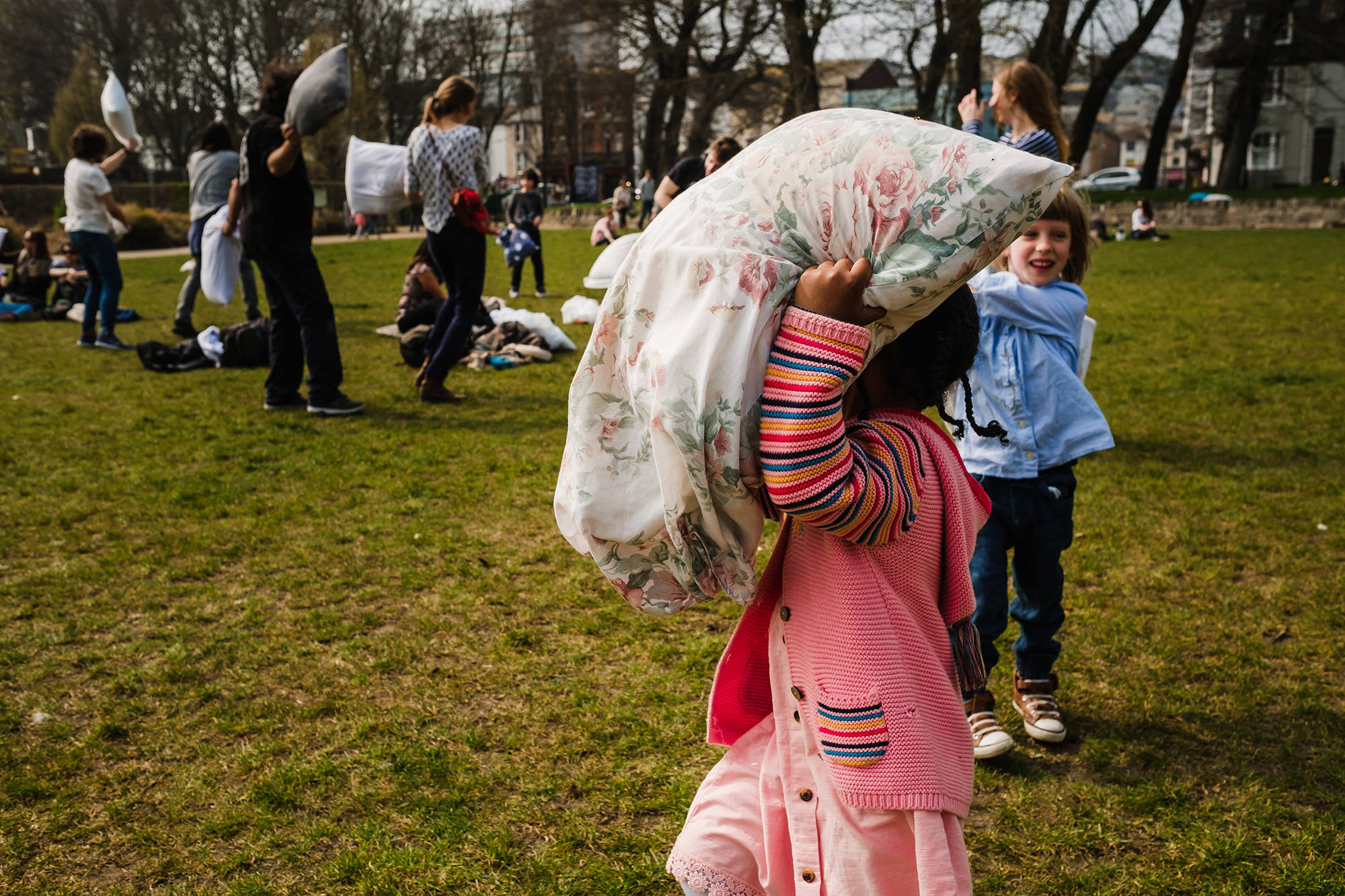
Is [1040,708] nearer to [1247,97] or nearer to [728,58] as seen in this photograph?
[728,58]

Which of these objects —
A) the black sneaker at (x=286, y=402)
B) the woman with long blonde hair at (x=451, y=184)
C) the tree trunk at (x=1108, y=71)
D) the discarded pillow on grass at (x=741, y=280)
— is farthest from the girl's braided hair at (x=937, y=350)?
the tree trunk at (x=1108, y=71)

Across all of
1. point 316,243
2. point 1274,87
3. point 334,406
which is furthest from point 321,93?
point 1274,87

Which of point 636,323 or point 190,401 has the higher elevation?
point 636,323

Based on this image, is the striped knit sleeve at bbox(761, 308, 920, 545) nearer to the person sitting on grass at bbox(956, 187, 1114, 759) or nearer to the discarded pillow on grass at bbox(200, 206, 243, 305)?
the person sitting on grass at bbox(956, 187, 1114, 759)

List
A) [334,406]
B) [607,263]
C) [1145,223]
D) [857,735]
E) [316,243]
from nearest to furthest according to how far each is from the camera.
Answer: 1. [857,735]
2. [607,263]
3. [334,406]
4. [1145,223]
5. [316,243]

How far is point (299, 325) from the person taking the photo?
736 centimetres

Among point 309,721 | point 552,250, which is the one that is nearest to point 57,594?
point 309,721

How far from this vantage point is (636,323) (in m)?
1.52

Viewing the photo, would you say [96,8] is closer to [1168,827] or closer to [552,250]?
[552,250]

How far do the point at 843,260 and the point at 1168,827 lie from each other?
216cm

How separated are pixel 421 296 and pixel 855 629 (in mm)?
9104

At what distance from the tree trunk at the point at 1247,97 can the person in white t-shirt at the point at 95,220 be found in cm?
4205

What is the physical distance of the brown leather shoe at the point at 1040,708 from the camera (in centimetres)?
317

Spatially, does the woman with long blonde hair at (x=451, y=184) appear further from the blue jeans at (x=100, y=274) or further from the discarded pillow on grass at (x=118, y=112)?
the blue jeans at (x=100, y=274)
